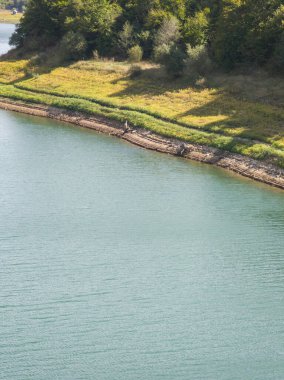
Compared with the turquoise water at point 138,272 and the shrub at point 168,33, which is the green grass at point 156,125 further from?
the shrub at point 168,33

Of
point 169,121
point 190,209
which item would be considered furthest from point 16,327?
point 169,121

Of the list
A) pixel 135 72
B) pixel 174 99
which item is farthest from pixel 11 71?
pixel 174 99

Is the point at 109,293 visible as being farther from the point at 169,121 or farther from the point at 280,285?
the point at 169,121

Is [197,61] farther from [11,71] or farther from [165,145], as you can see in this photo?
[11,71]

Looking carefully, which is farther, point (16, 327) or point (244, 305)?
point (244, 305)

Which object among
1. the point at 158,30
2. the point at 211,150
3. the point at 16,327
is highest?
the point at 158,30

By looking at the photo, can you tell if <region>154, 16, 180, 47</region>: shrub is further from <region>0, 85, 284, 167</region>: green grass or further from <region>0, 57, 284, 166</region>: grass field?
<region>0, 85, 284, 167</region>: green grass

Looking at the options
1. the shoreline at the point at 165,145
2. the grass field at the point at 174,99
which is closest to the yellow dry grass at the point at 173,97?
the grass field at the point at 174,99
